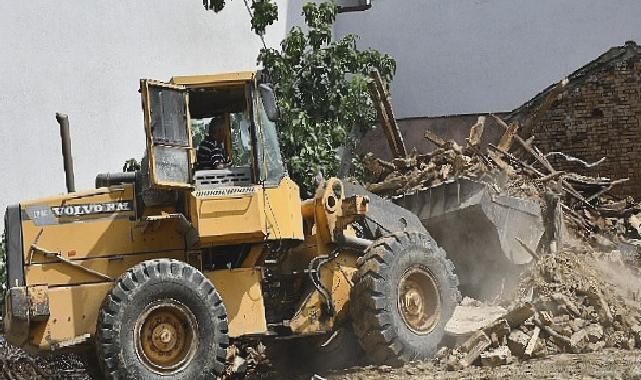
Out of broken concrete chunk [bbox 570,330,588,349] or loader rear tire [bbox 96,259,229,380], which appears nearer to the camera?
loader rear tire [bbox 96,259,229,380]

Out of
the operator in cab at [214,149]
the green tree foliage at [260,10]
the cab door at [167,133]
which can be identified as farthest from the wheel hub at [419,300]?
the green tree foliage at [260,10]

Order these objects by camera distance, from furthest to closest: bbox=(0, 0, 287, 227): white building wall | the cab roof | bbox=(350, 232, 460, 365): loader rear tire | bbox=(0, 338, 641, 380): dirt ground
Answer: bbox=(0, 0, 287, 227): white building wall → bbox=(350, 232, 460, 365): loader rear tire → the cab roof → bbox=(0, 338, 641, 380): dirt ground

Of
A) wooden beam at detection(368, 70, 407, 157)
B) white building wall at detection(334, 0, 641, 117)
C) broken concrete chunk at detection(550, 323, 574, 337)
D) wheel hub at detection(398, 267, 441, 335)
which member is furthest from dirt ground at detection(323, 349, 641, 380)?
white building wall at detection(334, 0, 641, 117)

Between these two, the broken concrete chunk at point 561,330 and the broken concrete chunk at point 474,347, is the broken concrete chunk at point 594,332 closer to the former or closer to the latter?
the broken concrete chunk at point 561,330

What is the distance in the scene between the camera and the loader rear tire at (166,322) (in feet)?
29.4

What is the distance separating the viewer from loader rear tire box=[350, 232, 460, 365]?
10.2 meters

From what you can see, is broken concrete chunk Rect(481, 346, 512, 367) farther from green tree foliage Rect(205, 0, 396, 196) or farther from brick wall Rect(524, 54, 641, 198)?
brick wall Rect(524, 54, 641, 198)

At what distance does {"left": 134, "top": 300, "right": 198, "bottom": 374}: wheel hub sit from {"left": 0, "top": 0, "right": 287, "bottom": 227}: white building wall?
5.27m

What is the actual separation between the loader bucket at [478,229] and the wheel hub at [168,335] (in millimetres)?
5115

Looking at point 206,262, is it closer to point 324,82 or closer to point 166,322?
point 166,322

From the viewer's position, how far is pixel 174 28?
18.5 m

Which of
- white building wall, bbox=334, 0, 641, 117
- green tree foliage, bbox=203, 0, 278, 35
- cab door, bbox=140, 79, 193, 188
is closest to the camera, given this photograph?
cab door, bbox=140, 79, 193, 188

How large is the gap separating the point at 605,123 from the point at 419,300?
432 inches

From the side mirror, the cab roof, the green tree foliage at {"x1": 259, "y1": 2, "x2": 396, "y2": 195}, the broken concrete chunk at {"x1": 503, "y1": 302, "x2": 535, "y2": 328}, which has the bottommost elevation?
the broken concrete chunk at {"x1": 503, "y1": 302, "x2": 535, "y2": 328}
